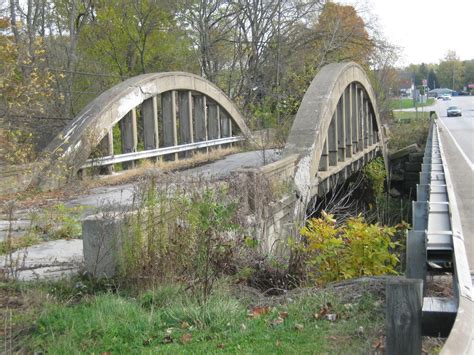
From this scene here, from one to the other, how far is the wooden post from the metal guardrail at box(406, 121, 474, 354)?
0.20 meters

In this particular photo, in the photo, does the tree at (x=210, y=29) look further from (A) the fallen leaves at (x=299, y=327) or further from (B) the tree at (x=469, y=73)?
(B) the tree at (x=469, y=73)

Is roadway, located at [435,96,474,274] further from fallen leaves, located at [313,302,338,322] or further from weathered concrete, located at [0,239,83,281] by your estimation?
weathered concrete, located at [0,239,83,281]

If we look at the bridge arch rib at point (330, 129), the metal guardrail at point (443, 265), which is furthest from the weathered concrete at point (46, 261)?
the bridge arch rib at point (330, 129)

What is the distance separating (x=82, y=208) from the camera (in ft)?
35.0

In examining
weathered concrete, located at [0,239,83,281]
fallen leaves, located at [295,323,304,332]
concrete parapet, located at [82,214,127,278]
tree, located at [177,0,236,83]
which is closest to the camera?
fallen leaves, located at [295,323,304,332]

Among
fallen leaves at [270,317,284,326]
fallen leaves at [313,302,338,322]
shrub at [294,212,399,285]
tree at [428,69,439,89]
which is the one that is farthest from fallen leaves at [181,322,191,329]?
Answer: tree at [428,69,439,89]

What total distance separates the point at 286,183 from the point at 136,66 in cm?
2405

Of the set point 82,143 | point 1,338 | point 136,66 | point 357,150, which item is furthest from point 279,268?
point 136,66

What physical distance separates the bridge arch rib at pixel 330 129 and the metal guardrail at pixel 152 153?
4.93 meters

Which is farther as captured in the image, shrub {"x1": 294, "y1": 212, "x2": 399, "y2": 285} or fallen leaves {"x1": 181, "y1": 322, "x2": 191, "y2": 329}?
shrub {"x1": 294, "y1": 212, "x2": 399, "y2": 285}

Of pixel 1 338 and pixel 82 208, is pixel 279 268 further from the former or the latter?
pixel 82 208

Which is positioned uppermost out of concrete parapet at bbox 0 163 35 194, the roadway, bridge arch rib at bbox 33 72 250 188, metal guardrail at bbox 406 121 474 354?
bridge arch rib at bbox 33 72 250 188

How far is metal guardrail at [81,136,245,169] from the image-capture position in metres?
16.1

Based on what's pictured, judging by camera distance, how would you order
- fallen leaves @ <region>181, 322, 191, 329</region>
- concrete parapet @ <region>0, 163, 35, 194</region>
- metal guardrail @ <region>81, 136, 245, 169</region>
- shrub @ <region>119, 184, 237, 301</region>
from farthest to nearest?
metal guardrail @ <region>81, 136, 245, 169</region> < concrete parapet @ <region>0, 163, 35, 194</region> < shrub @ <region>119, 184, 237, 301</region> < fallen leaves @ <region>181, 322, 191, 329</region>
